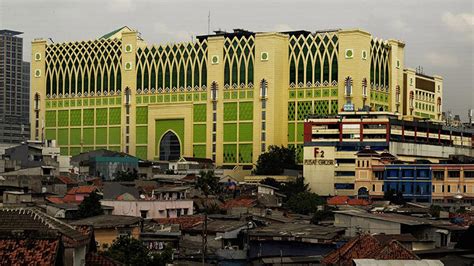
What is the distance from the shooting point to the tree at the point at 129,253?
31.5 metres

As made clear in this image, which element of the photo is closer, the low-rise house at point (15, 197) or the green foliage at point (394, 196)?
the low-rise house at point (15, 197)

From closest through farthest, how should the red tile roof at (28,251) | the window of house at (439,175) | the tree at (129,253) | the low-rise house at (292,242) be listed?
the red tile roof at (28,251) < the tree at (129,253) < the low-rise house at (292,242) < the window of house at (439,175)

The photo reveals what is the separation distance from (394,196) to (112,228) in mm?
53461

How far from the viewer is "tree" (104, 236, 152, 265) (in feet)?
103

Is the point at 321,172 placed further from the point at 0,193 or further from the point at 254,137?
the point at 0,193

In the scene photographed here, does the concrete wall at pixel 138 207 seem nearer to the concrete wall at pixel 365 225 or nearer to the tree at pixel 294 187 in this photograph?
the concrete wall at pixel 365 225

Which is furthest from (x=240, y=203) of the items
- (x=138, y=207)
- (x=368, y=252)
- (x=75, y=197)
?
(x=368, y=252)

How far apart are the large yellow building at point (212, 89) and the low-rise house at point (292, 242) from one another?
6944 cm

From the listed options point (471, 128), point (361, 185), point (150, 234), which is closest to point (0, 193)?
point (150, 234)

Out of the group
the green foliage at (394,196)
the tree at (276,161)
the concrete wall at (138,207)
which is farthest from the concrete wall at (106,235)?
the tree at (276,161)

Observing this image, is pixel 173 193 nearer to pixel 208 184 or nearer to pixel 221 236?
pixel 208 184

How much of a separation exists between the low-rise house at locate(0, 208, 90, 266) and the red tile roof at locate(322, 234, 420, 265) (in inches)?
359

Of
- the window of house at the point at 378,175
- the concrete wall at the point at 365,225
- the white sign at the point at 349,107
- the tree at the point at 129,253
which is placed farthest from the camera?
the white sign at the point at 349,107

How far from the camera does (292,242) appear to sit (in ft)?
129
